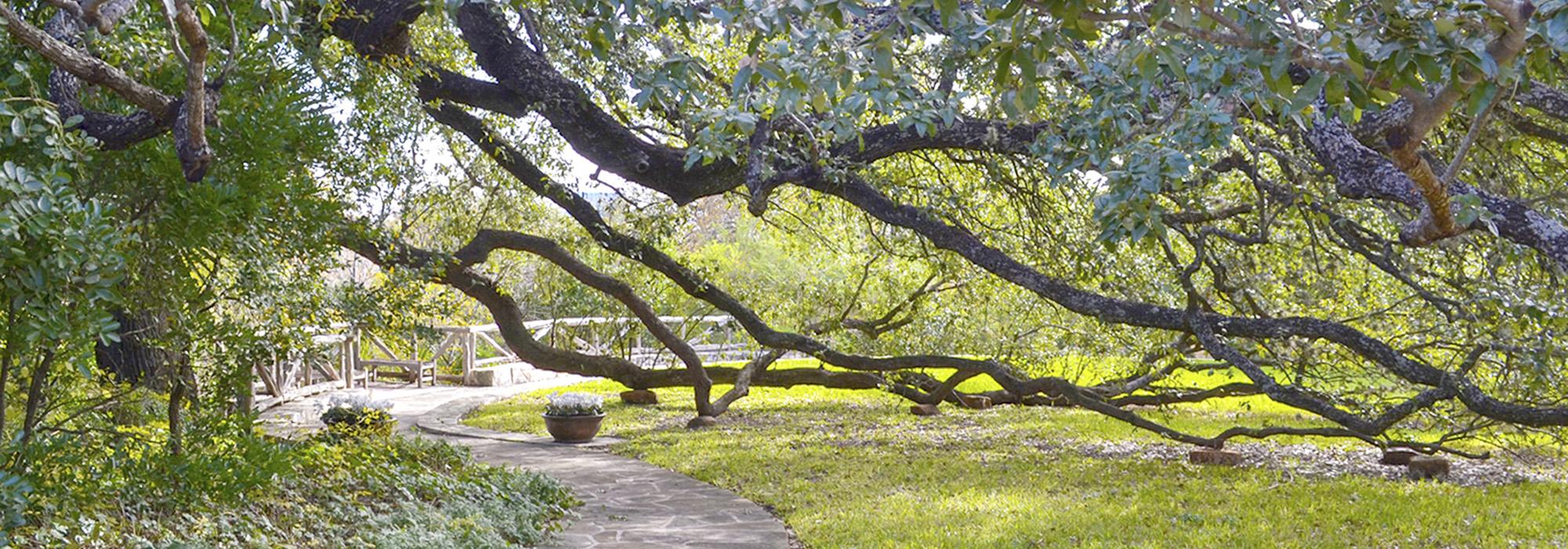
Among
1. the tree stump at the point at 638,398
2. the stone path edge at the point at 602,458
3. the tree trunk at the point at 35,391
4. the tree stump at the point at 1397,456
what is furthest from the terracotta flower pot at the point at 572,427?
the tree stump at the point at 1397,456

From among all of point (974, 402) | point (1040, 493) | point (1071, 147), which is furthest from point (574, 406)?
point (1071, 147)

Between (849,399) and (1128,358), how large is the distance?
544cm

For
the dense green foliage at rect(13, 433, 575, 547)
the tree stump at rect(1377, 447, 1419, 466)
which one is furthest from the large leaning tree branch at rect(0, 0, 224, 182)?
the tree stump at rect(1377, 447, 1419, 466)

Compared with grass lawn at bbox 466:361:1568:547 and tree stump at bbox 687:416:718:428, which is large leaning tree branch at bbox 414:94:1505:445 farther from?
tree stump at bbox 687:416:718:428

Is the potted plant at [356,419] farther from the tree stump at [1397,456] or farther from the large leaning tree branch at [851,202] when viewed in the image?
the tree stump at [1397,456]

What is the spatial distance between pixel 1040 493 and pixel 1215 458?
2.25 metres

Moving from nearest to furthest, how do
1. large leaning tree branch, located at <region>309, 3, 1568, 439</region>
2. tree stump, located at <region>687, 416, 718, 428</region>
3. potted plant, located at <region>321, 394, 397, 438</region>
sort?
large leaning tree branch, located at <region>309, 3, 1568, 439</region> → potted plant, located at <region>321, 394, 397, 438</region> → tree stump, located at <region>687, 416, 718, 428</region>

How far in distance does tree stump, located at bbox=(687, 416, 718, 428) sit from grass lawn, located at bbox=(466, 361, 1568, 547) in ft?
0.65

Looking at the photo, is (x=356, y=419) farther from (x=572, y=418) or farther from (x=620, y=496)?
(x=572, y=418)

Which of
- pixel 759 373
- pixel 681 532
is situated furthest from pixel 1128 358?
pixel 681 532

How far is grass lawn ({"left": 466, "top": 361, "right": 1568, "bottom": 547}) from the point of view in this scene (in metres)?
6.59

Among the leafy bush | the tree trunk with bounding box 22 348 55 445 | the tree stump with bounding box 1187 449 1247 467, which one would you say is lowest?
the tree stump with bounding box 1187 449 1247 467

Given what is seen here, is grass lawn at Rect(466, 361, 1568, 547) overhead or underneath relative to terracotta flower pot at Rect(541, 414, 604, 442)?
underneath

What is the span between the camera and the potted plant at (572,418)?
11367mm
